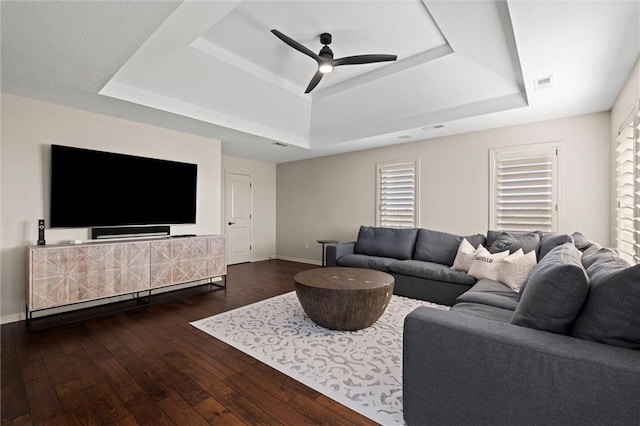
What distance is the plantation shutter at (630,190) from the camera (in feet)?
7.78

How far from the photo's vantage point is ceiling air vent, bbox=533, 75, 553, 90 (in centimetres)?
281

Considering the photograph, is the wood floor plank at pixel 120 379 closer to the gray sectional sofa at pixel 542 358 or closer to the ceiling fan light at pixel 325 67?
the gray sectional sofa at pixel 542 358

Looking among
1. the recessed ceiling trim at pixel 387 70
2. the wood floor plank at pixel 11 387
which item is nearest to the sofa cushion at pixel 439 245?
the recessed ceiling trim at pixel 387 70

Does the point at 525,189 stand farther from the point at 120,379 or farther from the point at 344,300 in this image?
the point at 120,379

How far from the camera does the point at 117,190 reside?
3.88m

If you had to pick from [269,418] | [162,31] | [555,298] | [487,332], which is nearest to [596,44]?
[555,298]

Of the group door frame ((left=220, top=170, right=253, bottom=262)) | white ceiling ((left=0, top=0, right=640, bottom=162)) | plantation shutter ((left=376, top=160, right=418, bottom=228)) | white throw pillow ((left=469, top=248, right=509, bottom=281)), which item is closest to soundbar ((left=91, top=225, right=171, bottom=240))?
white ceiling ((left=0, top=0, right=640, bottom=162))

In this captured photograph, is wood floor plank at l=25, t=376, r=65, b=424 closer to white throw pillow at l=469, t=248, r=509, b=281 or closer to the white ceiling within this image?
the white ceiling

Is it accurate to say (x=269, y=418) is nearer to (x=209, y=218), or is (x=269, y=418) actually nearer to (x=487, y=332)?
(x=487, y=332)

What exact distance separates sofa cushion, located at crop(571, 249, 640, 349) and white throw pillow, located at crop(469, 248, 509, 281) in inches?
84.0

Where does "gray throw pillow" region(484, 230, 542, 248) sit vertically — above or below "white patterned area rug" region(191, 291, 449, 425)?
above

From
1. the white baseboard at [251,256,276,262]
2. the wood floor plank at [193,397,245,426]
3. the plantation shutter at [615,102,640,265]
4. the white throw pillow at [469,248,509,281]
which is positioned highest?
the plantation shutter at [615,102,640,265]

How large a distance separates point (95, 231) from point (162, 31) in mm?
2751

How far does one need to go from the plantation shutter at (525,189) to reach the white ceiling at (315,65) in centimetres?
50
